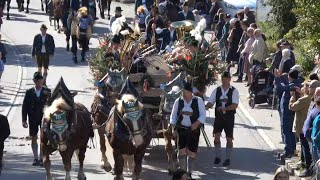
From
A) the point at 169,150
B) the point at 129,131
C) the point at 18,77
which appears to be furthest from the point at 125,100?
the point at 18,77

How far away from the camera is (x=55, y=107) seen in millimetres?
17500

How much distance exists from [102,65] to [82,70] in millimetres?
11195

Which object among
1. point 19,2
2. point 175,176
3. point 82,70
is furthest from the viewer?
point 19,2

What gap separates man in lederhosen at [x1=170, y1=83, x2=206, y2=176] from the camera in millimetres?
18125

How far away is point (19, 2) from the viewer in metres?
44.8

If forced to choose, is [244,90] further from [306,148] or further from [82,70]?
[306,148]

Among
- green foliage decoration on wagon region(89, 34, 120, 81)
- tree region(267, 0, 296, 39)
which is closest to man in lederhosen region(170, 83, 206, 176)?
green foliage decoration on wagon region(89, 34, 120, 81)

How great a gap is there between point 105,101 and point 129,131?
2.42 m

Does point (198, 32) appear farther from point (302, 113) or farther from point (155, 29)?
point (155, 29)

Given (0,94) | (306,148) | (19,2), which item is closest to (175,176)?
(306,148)

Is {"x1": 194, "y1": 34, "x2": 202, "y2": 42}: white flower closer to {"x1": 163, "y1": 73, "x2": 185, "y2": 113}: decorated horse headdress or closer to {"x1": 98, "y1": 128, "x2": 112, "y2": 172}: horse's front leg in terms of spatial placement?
{"x1": 163, "y1": 73, "x2": 185, "y2": 113}: decorated horse headdress

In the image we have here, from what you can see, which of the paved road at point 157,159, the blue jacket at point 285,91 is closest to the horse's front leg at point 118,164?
the paved road at point 157,159

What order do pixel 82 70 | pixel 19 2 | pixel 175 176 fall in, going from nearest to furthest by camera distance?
pixel 175 176, pixel 82 70, pixel 19 2

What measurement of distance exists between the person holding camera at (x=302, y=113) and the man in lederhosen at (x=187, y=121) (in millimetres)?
1938
